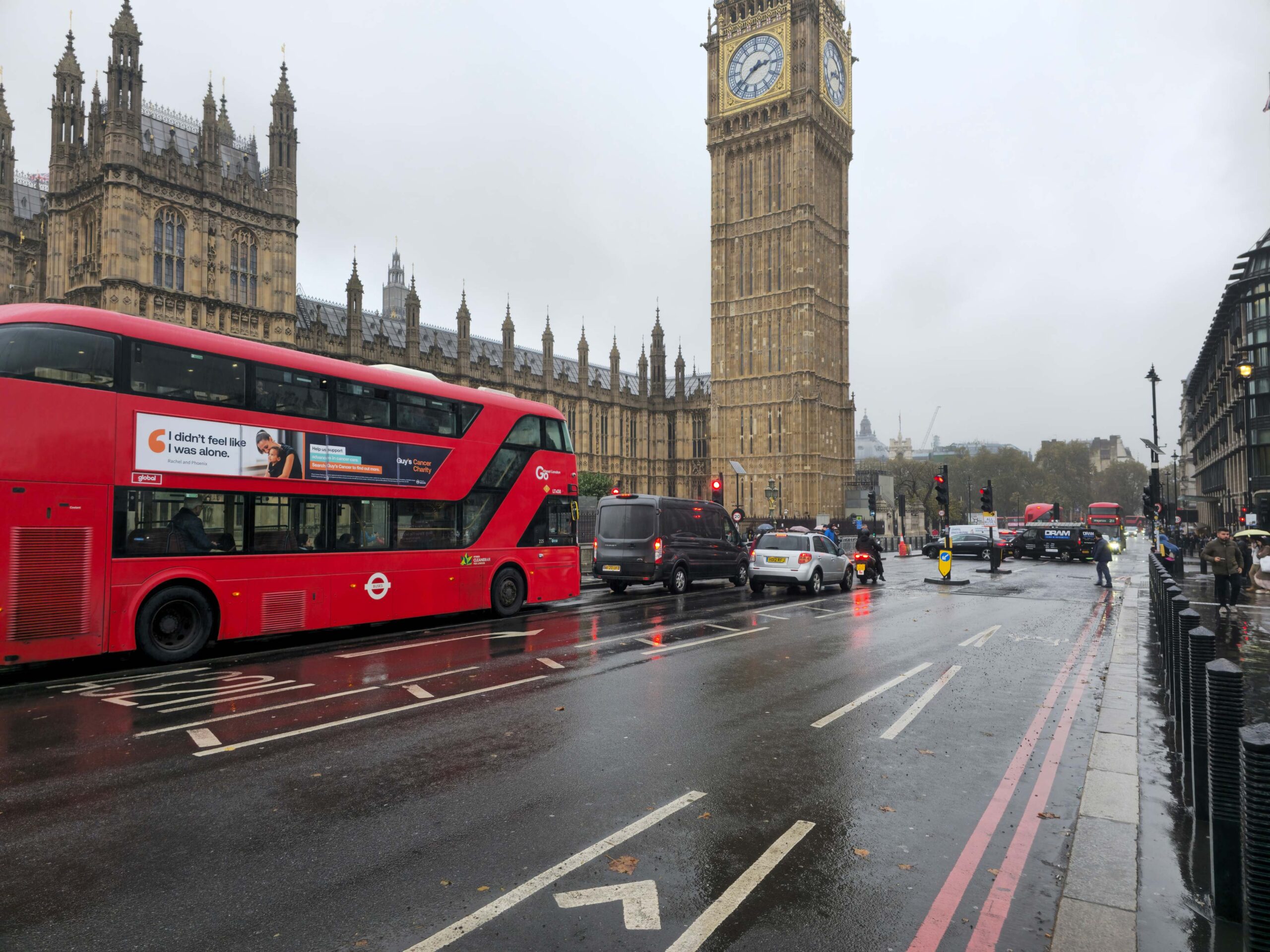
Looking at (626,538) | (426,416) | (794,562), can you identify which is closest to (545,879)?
(426,416)

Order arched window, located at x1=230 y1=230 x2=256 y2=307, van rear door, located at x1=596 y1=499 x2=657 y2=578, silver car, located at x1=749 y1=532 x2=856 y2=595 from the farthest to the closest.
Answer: arched window, located at x1=230 y1=230 x2=256 y2=307 < silver car, located at x1=749 y1=532 x2=856 y2=595 < van rear door, located at x1=596 y1=499 x2=657 y2=578

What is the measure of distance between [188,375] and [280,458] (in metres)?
1.70

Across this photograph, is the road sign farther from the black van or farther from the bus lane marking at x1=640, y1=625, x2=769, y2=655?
the bus lane marking at x1=640, y1=625, x2=769, y2=655

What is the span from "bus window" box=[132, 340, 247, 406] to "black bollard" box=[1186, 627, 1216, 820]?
11.5 metres

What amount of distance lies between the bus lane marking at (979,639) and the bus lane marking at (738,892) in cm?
823

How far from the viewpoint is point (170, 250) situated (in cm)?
4269

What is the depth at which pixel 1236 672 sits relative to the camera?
14.1 ft

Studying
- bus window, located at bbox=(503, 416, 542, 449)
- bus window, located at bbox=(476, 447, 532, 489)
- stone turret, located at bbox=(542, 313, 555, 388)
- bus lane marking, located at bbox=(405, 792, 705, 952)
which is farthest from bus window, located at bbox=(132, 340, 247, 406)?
stone turret, located at bbox=(542, 313, 555, 388)

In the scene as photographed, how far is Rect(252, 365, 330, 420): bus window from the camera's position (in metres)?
11.1

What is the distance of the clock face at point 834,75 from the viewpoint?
236 ft

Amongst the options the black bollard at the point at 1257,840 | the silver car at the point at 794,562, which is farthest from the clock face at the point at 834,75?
the black bollard at the point at 1257,840

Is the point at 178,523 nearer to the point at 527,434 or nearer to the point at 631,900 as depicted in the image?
A: the point at 527,434

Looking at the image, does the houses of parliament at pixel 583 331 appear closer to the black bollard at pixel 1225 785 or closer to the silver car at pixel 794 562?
the silver car at pixel 794 562

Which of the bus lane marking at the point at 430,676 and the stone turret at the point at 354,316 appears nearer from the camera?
the bus lane marking at the point at 430,676
